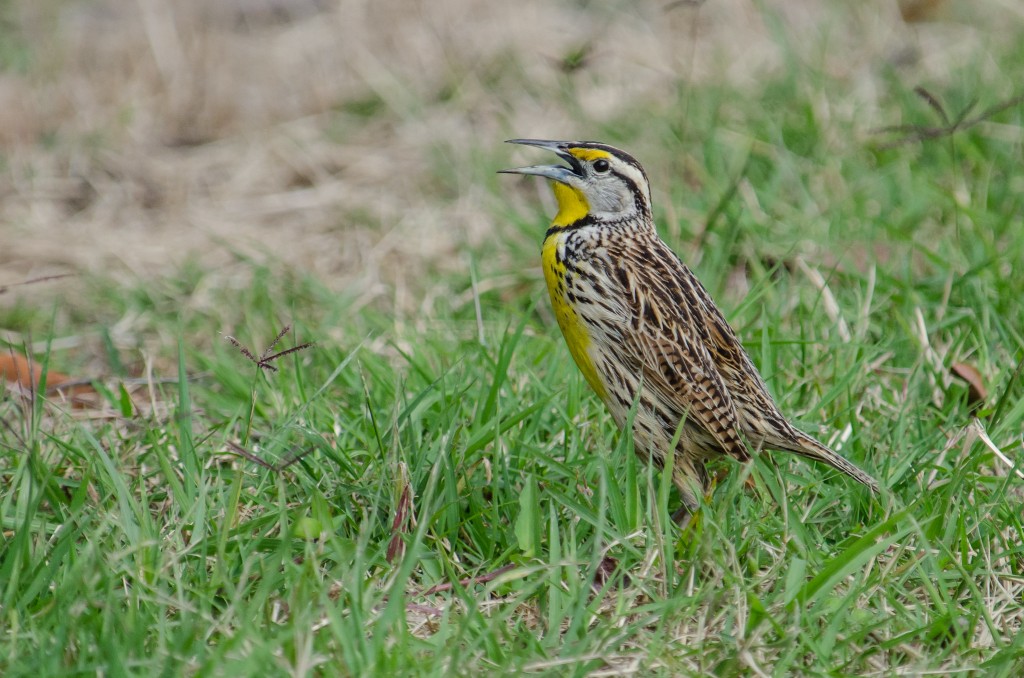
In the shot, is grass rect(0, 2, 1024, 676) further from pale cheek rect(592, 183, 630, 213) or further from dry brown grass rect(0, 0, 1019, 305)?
dry brown grass rect(0, 0, 1019, 305)

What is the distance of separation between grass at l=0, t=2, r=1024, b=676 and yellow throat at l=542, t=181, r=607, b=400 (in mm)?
197

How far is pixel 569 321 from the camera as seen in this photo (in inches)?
143

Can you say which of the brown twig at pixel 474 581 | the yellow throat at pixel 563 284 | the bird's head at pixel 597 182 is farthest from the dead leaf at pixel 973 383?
the brown twig at pixel 474 581

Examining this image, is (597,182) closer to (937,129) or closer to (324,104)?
(937,129)

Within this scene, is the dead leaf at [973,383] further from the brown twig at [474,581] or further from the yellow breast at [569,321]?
the brown twig at [474,581]

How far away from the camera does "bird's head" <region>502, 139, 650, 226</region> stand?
3.88 m

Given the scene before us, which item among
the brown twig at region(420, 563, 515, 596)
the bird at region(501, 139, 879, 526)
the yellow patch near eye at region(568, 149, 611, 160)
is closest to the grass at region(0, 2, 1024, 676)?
the brown twig at region(420, 563, 515, 596)

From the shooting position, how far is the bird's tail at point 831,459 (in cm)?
345

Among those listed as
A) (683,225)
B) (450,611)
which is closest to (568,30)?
(683,225)

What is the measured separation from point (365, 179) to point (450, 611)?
4066mm

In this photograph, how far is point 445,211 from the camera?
20.7 feet

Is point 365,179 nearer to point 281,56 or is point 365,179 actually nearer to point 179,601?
point 281,56

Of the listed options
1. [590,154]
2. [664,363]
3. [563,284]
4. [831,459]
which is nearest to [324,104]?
[590,154]

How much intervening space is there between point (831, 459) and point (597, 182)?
3.62 ft
